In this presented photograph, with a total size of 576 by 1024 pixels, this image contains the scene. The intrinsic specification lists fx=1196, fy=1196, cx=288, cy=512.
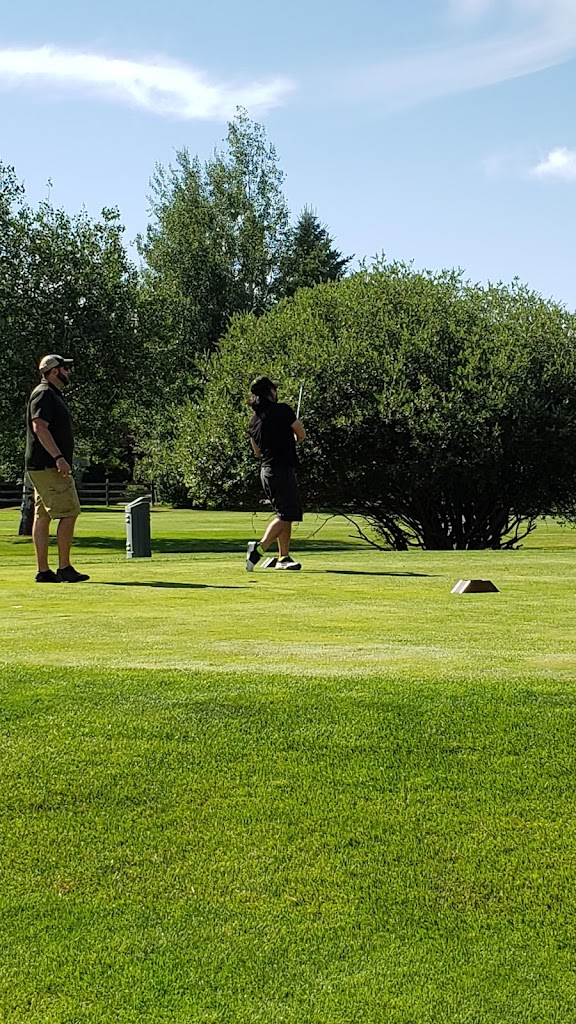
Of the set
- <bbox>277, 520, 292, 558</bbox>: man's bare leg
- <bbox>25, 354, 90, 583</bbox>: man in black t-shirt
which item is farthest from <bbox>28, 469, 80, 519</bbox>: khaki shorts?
<bbox>277, 520, 292, 558</bbox>: man's bare leg

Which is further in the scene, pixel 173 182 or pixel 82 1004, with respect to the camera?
pixel 173 182

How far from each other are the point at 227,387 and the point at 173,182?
38.2m

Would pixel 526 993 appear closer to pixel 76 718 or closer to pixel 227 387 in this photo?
pixel 76 718

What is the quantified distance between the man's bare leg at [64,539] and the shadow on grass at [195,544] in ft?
54.0

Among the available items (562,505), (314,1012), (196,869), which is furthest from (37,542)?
(562,505)

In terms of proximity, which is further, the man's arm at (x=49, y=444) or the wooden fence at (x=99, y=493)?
the wooden fence at (x=99, y=493)

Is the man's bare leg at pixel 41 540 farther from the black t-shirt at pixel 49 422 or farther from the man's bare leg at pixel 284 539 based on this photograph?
the man's bare leg at pixel 284 539

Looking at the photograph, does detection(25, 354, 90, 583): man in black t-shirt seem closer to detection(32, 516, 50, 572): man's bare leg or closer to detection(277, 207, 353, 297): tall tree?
detection(32, 516, 50, 572): man's bare leg

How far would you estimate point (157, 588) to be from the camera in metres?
11.3

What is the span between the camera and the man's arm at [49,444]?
481 inches

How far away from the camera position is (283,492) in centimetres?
1404

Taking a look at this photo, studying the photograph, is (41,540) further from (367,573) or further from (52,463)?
(367,573)

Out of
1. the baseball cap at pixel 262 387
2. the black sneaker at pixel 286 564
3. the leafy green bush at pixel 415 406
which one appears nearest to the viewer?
the baseball cap at pixel 262 387

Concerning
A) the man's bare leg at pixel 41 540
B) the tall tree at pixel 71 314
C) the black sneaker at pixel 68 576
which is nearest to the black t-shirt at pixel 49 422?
the man's bare leg at pixel 41 540
